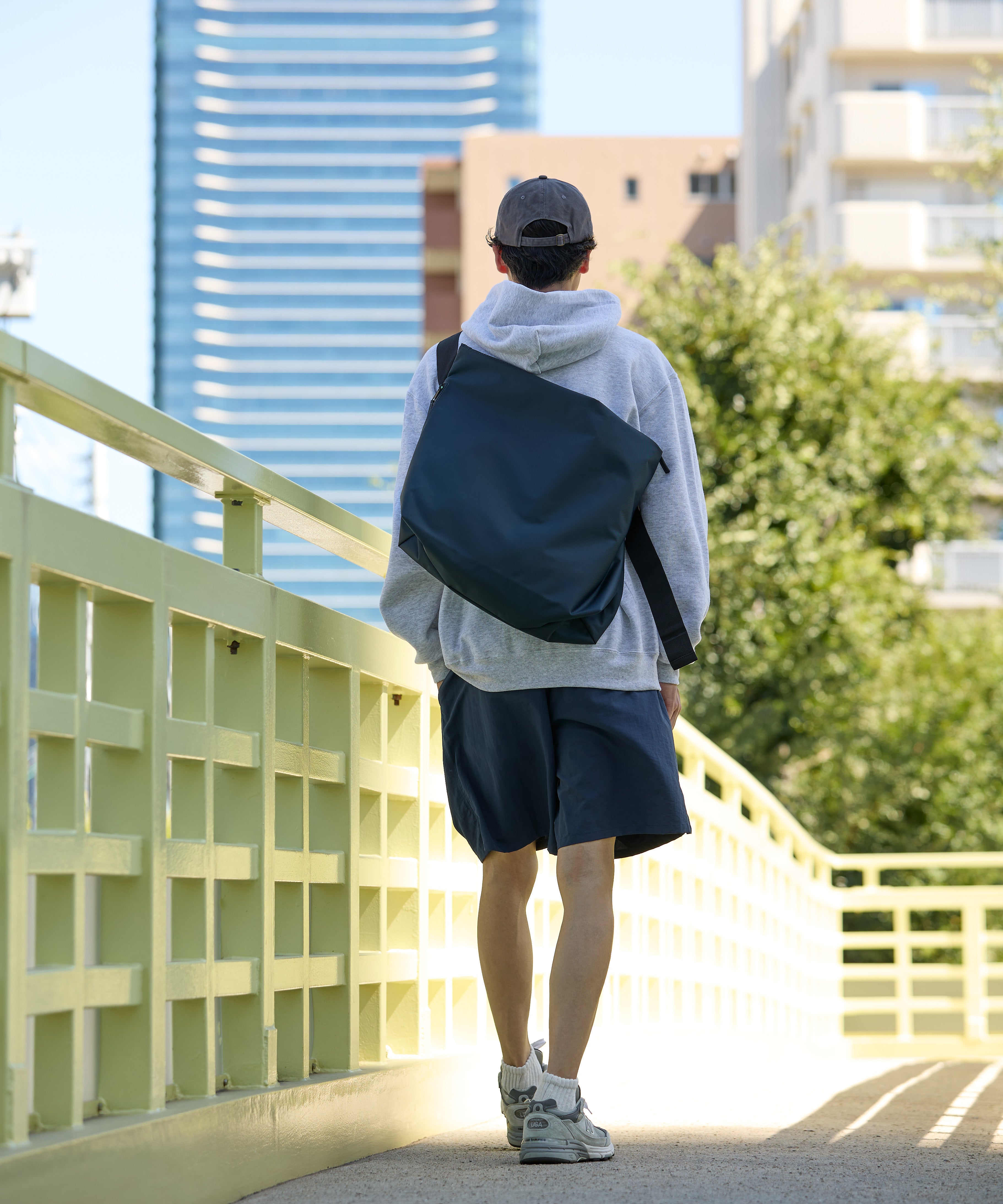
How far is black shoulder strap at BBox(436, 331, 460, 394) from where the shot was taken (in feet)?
8.66

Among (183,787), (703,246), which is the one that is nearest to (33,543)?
(183,787)

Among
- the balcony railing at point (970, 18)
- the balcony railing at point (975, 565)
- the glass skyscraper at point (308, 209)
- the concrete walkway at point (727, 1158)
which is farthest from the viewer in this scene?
the glass skyscraper at point (308, 209)

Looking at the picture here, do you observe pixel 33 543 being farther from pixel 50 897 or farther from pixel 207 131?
pixel 207 131

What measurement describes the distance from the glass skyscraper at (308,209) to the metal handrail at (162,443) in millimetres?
147536

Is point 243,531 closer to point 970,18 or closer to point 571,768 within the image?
point 571,768

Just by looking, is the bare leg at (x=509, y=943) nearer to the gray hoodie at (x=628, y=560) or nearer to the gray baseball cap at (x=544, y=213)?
the gray hoodie at (x=628, y=560)

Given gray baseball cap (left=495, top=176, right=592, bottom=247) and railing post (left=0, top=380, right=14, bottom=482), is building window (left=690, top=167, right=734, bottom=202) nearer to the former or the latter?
gray baseball cap (left=495, top=176, right=592, bottom=247)

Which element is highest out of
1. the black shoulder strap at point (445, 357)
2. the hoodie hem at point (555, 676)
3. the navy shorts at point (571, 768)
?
the black shoulder strap at point (445, 357)

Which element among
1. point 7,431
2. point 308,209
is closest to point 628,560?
point 7,431

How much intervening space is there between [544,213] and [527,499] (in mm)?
567

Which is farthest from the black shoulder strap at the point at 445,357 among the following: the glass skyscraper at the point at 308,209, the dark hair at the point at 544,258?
the glass skyscraper at the point at 308,209

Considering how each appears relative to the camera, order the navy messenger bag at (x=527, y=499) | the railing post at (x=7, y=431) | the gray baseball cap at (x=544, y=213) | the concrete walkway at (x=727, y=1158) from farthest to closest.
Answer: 1. the gray baseball cap at (x=544, y=213)
2. the navy messenger bag at (x=527, y=499)
3. the concrete walkway at (x=727, y=1158)
4. the railing post at (x=7, y=431)

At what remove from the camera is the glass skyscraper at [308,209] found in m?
155

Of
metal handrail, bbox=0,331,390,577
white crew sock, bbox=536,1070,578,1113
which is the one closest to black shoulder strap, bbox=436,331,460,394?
metal handrail, bbox=0,331,390,577
